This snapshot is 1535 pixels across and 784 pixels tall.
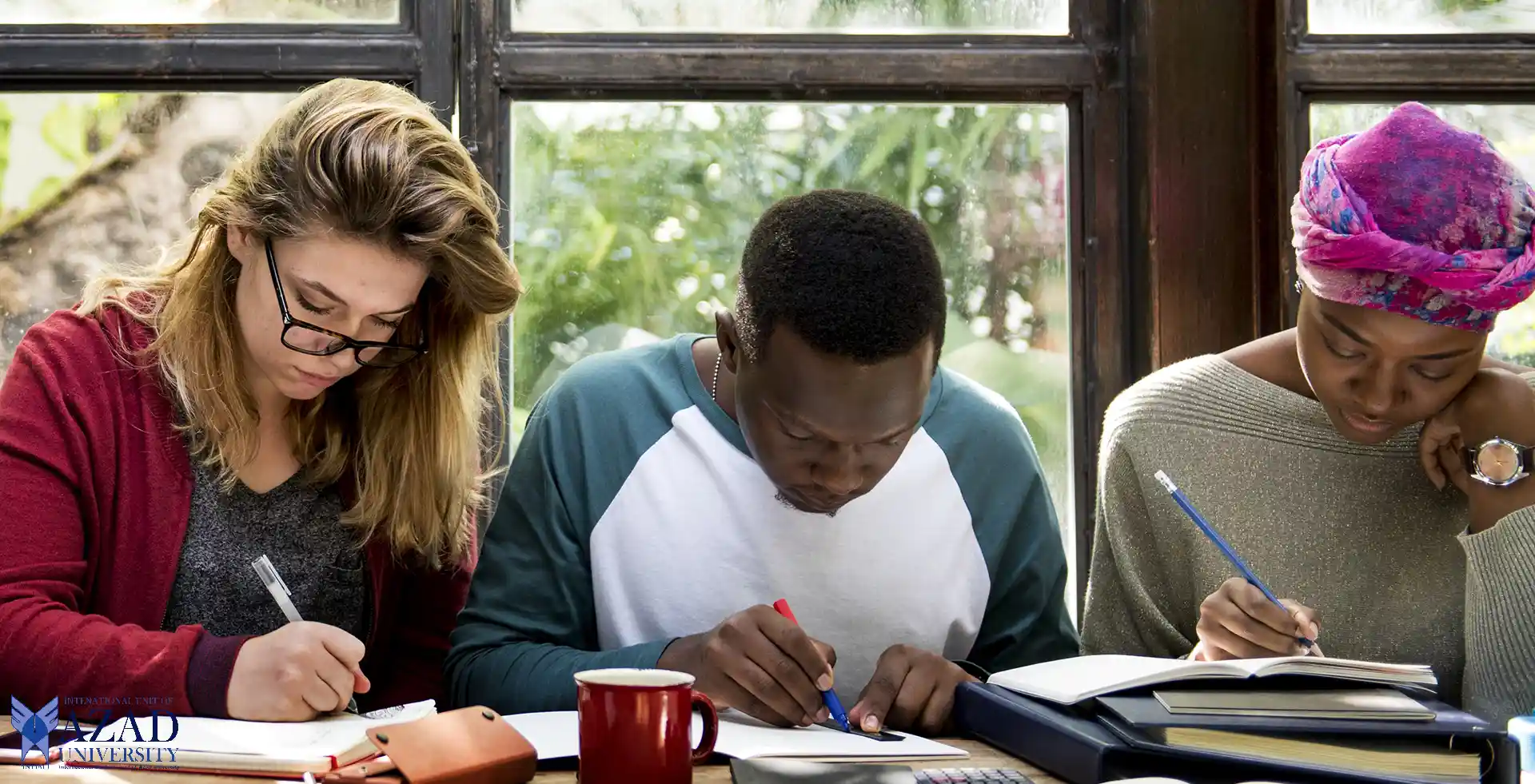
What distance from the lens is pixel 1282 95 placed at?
7.84ft

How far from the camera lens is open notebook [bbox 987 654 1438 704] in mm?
1220

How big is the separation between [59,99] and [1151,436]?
1.89 m

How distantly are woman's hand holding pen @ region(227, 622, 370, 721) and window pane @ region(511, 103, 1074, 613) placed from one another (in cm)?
105

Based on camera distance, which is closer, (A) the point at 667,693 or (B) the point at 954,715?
(A) the point at 667,693

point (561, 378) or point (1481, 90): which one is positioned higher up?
point (1481, 90)

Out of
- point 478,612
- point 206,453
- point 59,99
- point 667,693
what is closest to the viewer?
point 667,693

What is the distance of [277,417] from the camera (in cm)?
187

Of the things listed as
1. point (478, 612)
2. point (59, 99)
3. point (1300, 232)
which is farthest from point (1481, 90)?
point (59, 99)

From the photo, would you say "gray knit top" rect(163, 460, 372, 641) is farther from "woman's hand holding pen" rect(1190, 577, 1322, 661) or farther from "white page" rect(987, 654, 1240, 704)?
"woman's hand holding pen" rect(1190, 577, 1322, 661)

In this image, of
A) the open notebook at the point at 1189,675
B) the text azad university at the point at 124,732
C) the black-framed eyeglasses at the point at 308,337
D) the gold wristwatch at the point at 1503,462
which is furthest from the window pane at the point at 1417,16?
the text azad university at the point at 124,732

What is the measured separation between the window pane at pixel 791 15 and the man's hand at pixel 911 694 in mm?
1340


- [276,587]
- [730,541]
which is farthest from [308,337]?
[730,541]

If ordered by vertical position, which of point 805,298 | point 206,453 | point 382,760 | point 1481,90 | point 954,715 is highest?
point 1481,90

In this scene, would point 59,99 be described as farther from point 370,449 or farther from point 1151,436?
point 1151,436
